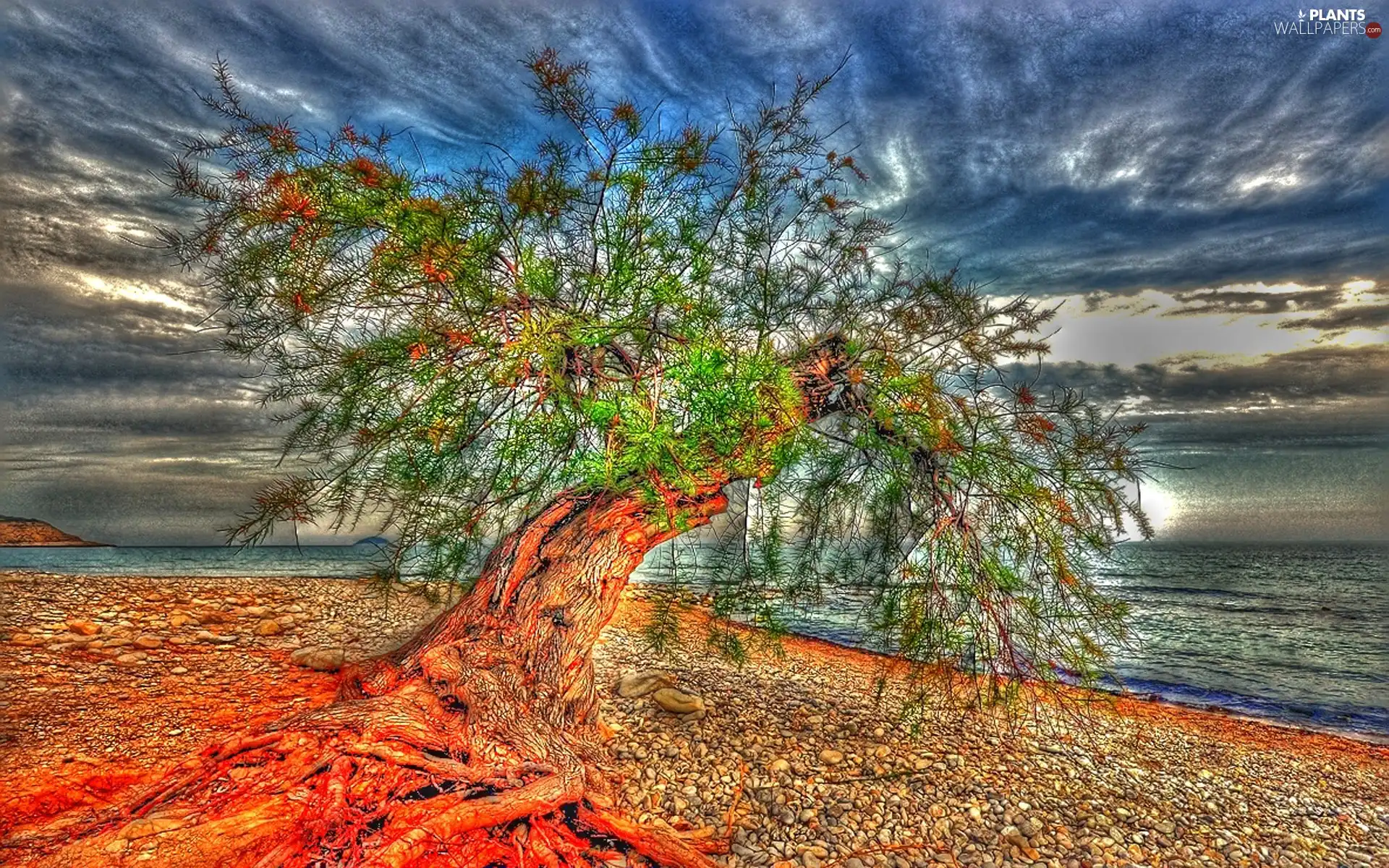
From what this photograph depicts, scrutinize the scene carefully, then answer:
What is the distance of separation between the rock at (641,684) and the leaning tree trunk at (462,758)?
Answer: 1.24 meters

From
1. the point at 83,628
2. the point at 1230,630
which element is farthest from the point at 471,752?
the point at 1230,630

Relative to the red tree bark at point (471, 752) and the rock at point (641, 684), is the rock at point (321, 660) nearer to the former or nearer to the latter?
the red tree bark at point (471, 752)

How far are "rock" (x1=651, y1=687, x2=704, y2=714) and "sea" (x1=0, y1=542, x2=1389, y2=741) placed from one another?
1.16 metres

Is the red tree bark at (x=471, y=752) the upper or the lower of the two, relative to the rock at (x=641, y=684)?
upper

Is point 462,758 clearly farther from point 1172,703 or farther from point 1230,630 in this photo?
point 1230,630

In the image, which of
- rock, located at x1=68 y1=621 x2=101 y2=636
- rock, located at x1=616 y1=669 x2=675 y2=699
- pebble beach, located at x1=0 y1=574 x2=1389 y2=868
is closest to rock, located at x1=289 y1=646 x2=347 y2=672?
pebble beach, located at x1=0 y1=574 x2=1389 y2=868

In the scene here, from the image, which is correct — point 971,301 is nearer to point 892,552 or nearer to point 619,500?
point 892,552

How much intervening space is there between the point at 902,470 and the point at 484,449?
3393 millimetres

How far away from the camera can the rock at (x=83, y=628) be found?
6.65m

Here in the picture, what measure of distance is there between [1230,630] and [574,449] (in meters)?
21.0

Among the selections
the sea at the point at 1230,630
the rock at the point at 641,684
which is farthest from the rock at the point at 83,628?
the rock at the point at 641,684

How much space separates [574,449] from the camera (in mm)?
4418

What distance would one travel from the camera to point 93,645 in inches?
249

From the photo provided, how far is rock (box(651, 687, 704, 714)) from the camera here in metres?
6.02
